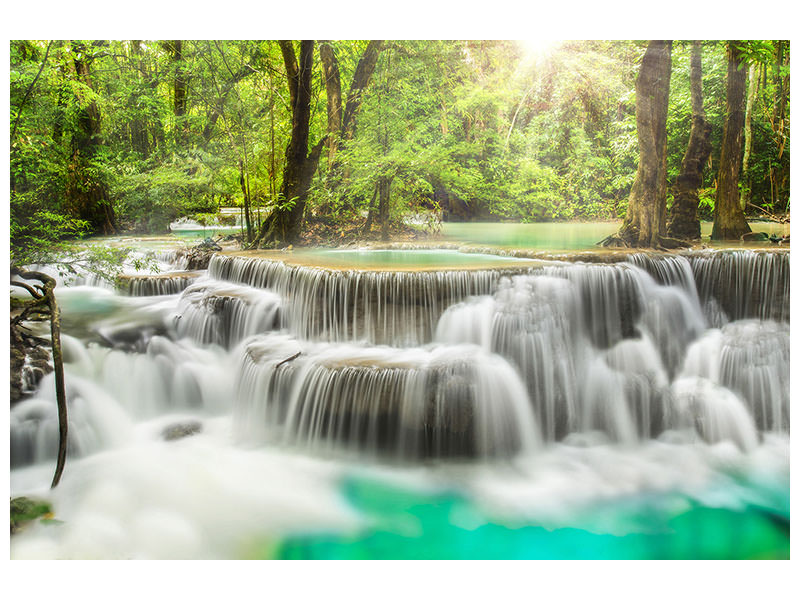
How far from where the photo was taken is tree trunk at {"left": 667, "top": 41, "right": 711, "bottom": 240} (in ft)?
8.11

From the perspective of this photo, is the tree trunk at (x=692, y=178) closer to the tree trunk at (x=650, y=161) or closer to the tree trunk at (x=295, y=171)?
the tree trunk at (x=650, y=161)

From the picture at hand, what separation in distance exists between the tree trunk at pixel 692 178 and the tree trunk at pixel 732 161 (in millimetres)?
104

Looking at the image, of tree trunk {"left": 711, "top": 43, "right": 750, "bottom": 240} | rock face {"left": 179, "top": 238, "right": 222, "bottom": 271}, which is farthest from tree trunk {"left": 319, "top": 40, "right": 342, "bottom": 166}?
tree trunk {"left": 711, "top": 43, "right": 750, "bottom": 240}

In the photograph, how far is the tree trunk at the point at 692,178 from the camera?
247 centimetres

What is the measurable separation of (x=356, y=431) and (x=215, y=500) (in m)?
0.77

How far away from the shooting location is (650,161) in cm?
248

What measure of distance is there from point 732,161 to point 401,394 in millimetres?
2215

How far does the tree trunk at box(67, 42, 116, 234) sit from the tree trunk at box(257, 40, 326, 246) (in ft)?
2.73

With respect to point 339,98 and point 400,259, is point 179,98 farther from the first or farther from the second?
point 400,259

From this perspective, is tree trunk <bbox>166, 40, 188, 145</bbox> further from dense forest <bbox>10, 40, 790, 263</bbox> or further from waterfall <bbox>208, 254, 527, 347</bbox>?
waterfall <bbox>208, 254, 527, 347</bbox>

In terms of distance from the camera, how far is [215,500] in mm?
2234
